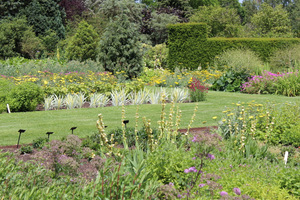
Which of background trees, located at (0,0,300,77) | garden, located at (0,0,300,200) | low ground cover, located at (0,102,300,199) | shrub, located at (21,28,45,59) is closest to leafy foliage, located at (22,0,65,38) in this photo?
background trees, located at (0,0,300,77)

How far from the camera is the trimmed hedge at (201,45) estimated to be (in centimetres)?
1792

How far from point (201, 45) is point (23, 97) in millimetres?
12182

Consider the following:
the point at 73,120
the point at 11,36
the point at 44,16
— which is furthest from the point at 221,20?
the point at 73,120

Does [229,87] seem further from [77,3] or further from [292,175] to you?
[77,3]

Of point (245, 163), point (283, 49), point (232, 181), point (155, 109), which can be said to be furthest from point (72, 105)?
point (283, 49)

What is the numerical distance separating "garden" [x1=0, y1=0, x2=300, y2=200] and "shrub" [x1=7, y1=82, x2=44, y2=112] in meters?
0.02

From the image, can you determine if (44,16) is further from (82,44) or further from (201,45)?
(201,45)

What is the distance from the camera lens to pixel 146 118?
7426 millimetres

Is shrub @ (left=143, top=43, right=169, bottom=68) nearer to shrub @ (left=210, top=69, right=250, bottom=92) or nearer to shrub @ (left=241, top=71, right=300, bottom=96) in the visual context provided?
shrub @ (left=210, top=69, right=250, bottom=92)

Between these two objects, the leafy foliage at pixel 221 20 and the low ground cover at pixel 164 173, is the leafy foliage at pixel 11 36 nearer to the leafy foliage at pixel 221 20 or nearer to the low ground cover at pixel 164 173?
the leafy foliage at pixel 221 20

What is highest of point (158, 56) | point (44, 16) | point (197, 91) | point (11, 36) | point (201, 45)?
point (44, 16)

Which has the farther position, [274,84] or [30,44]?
[30,44]

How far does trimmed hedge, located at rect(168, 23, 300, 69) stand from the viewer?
17922 millimetres

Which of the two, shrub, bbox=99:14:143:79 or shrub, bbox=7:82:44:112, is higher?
shrub, bbox=99:14:143:79
